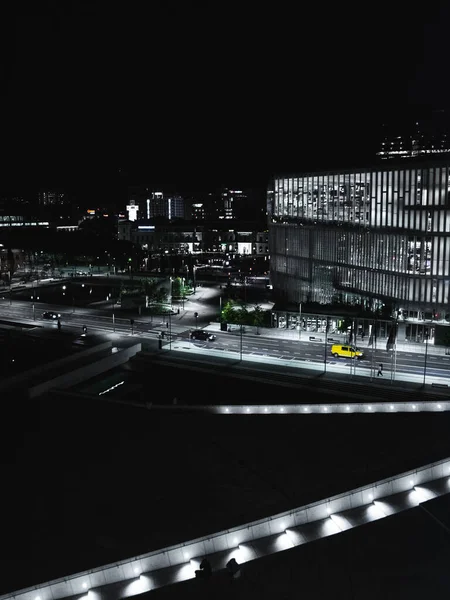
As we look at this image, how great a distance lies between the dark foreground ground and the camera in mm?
25984

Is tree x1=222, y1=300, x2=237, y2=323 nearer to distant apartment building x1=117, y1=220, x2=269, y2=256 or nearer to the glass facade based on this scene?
the glass facade

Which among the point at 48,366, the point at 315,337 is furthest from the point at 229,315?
the point at 48,366

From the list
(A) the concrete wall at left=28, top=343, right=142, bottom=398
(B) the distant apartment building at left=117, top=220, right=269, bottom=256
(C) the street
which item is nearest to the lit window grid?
(C) the street

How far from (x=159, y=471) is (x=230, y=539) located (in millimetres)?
8966

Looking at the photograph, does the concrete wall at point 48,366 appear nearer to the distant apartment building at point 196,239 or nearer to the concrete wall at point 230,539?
the concrete wall at point 230,539

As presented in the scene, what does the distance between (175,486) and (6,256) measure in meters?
124

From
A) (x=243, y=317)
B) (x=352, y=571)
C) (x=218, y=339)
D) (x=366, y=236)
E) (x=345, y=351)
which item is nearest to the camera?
(x=352, y=571)

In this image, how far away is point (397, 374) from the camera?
52062mm

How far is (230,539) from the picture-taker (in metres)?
25.0

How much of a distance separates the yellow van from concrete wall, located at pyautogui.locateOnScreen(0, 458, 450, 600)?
27.4 m

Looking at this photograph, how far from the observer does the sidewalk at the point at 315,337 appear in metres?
61.1

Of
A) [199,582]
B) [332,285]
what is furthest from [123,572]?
[332,285]

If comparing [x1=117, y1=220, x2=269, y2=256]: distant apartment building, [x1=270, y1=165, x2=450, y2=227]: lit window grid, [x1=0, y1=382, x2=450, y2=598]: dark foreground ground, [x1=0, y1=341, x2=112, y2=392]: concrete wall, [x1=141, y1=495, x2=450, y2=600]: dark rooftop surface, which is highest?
[x1=270, y1=165, x2=450, y2=227]: lit window grid

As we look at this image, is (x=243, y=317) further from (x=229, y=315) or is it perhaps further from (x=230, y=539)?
(x=230, y=539)
